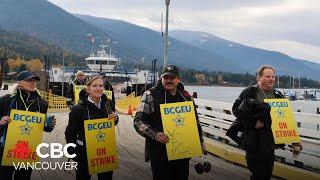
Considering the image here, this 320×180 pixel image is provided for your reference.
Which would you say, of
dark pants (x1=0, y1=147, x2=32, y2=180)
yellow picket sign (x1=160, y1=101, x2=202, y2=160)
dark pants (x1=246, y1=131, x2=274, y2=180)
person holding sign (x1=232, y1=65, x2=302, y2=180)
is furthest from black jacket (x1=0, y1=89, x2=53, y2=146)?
dark pants (x1=246, y1=131, x2=274, y2=180)

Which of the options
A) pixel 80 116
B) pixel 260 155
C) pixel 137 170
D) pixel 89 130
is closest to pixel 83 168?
pixel 89 130

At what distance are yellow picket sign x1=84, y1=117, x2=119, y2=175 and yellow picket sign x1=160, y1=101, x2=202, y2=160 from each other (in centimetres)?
91

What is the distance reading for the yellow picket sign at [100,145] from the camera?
5.82 meters

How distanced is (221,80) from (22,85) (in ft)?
572

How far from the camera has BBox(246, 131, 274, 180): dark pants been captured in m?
5.73

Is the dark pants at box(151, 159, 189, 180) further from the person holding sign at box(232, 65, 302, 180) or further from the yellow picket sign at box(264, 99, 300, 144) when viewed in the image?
the yellow picket sign at box(264, 99, 300, 144)

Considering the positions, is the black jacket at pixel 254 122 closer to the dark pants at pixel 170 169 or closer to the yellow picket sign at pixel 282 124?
the yellow picket sign at pixel 282 124

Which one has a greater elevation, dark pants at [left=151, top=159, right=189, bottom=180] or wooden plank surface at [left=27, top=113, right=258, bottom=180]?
dark pants at [left=151, top=159, right=189, bottom=180]

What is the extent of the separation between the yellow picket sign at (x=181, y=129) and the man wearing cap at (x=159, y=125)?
Result: 62 millimetres

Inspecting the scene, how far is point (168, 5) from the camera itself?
62.7ft

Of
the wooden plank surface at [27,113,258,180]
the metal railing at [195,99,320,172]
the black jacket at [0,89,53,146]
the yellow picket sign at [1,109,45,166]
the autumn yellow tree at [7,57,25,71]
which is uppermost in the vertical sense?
the autumn yellow tree at [7,57,25,71]

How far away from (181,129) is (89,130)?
1080mm

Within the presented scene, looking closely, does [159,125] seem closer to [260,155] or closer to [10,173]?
[260,155]

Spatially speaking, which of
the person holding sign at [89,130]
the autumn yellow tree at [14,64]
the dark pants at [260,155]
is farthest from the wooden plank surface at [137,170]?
the autumn yellow tree at [14,64]
